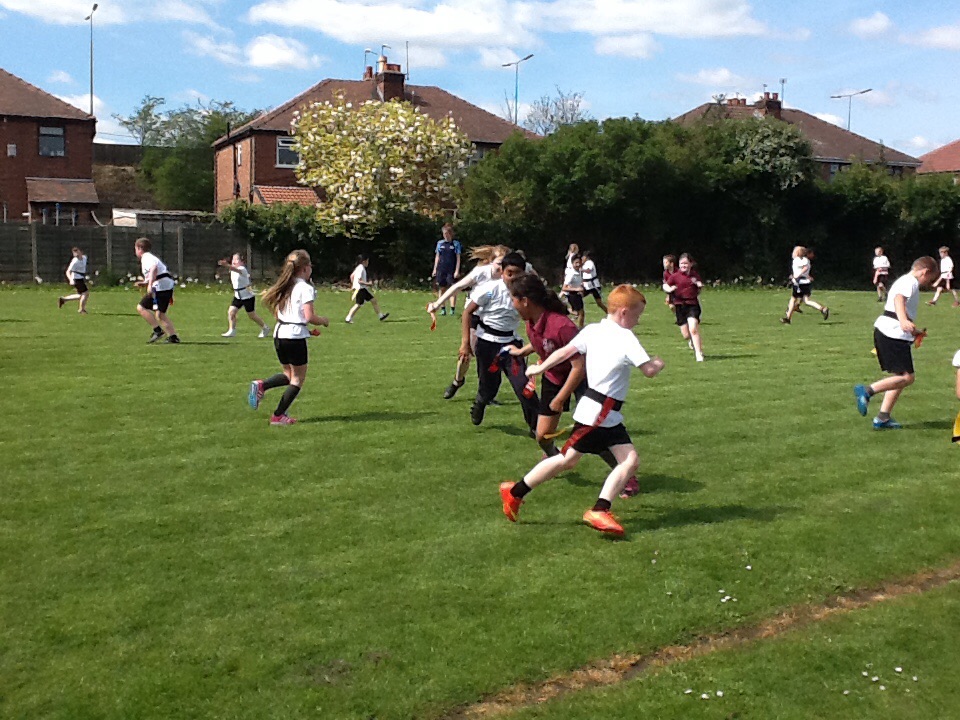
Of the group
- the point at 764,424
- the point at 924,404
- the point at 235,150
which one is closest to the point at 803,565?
the point at 764,424

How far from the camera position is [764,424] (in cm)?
1015

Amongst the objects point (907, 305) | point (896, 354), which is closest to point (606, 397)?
point (907, 305)

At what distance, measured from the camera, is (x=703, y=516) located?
22.6 ft

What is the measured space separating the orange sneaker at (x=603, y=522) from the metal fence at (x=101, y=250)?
96.1ft

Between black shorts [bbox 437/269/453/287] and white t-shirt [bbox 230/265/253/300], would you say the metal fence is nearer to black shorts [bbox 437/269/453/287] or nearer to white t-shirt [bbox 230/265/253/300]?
black shorts [bbox 437/269/453/287]

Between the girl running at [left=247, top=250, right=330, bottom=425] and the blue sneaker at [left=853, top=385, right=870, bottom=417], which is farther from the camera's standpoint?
the blue sneaker at [left=853, top=385, right=870, bottom=417]

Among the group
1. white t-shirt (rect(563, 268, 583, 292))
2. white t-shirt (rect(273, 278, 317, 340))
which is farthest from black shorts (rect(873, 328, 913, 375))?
white t-shirt (rect(563, 268, 583, 292))

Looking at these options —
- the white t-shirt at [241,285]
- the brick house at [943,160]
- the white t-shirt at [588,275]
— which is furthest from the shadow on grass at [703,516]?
the brick house at [943,160]

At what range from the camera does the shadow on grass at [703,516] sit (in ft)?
22.0

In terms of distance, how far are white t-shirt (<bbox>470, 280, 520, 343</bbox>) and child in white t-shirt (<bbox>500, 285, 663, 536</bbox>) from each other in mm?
2670

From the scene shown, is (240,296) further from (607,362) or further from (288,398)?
(607,362)

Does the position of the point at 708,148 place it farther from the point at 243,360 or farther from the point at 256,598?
the point at 256,598

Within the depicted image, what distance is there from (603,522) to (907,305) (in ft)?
16.0

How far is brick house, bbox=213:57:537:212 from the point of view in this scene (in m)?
46.0
